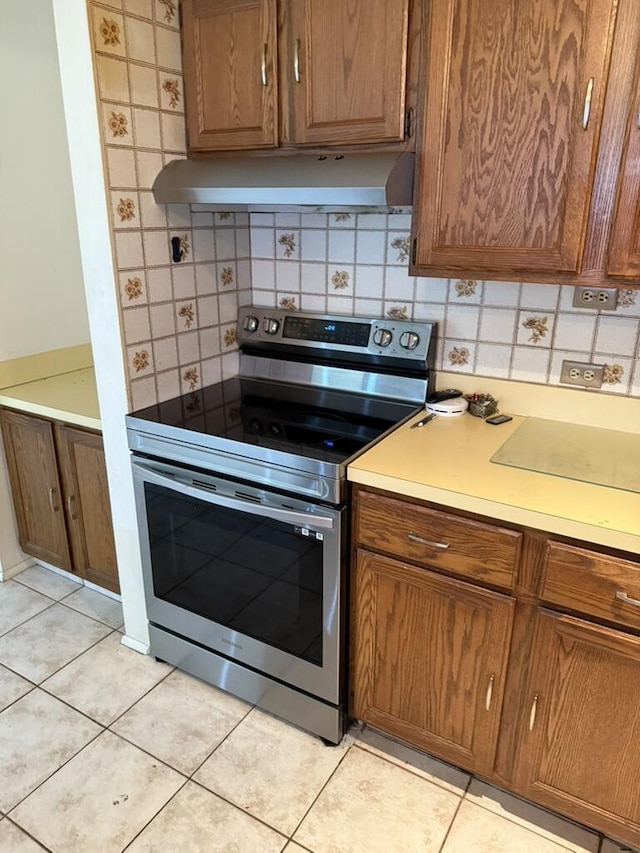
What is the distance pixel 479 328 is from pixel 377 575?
2.68 ft

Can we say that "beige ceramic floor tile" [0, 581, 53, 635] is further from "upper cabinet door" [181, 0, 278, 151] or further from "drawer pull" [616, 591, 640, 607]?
"drawer pull" [616, 591, 640, 607]

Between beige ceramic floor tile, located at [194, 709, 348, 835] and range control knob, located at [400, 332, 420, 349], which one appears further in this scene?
range control knob, located at [400, 332, 420, 349]

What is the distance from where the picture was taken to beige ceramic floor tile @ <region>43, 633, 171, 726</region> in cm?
194

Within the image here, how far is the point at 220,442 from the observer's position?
5.44ft

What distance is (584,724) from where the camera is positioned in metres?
1.38

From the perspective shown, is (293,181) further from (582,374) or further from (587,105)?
(582,374)

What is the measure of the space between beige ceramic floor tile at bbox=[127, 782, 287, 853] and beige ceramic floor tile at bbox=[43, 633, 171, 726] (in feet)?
1.33

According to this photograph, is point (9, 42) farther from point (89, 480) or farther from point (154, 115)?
point (89, 480)

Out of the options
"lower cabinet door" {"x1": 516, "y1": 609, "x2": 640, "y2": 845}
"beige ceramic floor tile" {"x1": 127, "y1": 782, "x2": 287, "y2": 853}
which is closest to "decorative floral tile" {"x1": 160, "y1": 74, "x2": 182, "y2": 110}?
"lower cabinet door" {"x1": 516, "y1": 609, "x2": 640, "y2": 845}

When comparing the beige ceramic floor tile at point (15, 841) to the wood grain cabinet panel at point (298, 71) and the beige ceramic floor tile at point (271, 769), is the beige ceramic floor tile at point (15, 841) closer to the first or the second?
the beige ceramic floor tile at point (271, 769)

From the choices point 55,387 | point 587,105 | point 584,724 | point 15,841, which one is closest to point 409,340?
point 587,105

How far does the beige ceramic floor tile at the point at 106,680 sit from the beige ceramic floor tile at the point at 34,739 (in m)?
0.04

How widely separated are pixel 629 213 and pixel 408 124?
565 mm

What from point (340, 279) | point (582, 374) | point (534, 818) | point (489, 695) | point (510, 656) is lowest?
point (534, 818)
